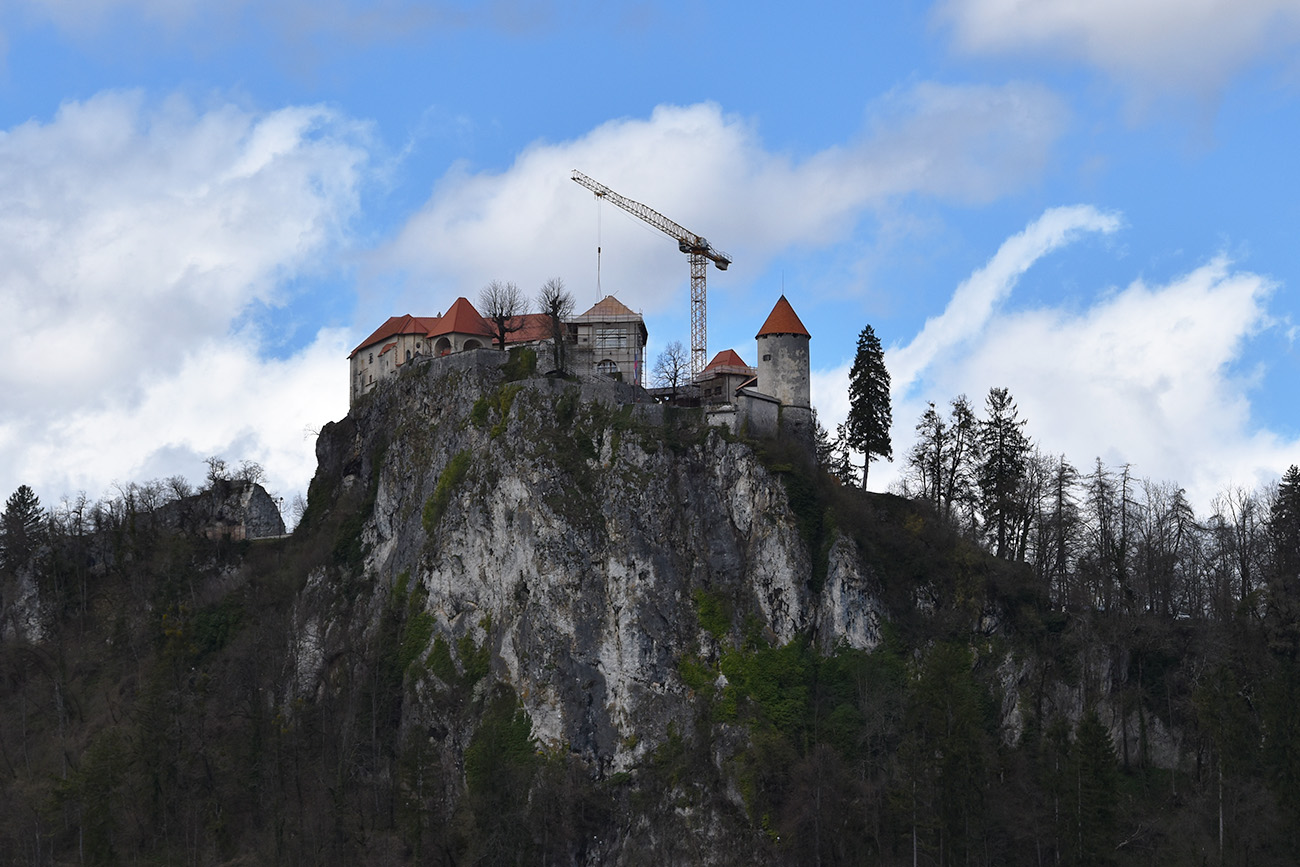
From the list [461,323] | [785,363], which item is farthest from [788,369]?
[461,323]

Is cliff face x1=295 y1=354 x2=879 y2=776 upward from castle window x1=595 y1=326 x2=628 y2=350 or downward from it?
downward

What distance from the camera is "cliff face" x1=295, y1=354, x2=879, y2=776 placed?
73.9m

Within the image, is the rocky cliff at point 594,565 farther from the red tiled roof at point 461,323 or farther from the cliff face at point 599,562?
the red tiled roof at point 461,323

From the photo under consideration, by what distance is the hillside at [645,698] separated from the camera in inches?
2569

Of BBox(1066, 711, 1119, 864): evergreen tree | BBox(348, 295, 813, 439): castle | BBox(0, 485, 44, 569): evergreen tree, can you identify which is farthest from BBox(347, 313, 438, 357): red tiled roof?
BBox(1066, 711, 1119, 864): evergreen tree

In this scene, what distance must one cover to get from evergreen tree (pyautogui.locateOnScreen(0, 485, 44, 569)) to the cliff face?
23.6 metres

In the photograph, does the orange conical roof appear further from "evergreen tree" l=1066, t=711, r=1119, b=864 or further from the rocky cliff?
"evergreen tree" l=1066, t=711, r=1119, b=864

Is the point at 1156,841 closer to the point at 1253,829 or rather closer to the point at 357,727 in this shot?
the point at 1253,829

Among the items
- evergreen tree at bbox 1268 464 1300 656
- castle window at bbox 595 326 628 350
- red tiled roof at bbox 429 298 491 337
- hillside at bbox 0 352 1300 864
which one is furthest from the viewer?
red tiled roof at bbox 429 298 491 337

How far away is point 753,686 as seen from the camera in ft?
237

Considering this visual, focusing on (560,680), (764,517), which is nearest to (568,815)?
(560,680)

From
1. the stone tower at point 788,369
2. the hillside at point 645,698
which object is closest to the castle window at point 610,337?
the hillside at point 645,698

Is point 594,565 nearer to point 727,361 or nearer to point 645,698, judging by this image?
point 645,698

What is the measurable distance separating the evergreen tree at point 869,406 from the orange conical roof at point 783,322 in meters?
3.22
